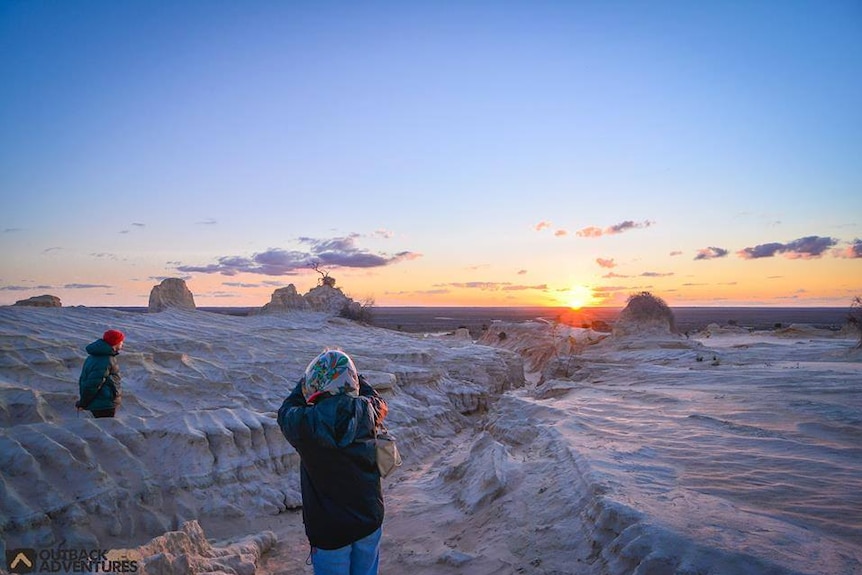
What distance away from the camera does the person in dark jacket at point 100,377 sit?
21.2 feet

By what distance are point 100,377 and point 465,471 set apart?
509cm

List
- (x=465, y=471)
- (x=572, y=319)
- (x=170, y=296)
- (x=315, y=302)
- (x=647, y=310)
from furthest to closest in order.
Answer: (x=572, y=319) < (x=315, y=302) < (x=647, y=310) < (x=170, y=296) < (x=465, y=471)

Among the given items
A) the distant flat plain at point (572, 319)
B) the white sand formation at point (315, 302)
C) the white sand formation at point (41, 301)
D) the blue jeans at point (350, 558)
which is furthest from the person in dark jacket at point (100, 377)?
the white sand formation at point (315, 302)

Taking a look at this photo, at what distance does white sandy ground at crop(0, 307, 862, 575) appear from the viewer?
3893mm

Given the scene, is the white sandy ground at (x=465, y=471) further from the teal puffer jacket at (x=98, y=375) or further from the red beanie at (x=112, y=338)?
the red beanie at (x=112, y=338)

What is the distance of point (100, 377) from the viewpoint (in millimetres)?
6539

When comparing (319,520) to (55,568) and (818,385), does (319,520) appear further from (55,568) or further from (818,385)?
(818,385)

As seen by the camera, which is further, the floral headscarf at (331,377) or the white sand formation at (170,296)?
the white sand formation at (170,296)

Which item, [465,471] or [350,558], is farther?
[465,471]

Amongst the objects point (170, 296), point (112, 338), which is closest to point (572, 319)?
point (170, 296)

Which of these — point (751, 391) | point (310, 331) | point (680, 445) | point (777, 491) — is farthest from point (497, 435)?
point (310, 331)

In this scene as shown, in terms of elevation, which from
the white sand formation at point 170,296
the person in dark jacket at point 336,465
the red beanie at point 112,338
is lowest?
the person in dark jacket at point 336,465

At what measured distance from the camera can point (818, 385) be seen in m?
7.86

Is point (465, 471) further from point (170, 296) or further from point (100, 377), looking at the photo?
point (170, 296)
